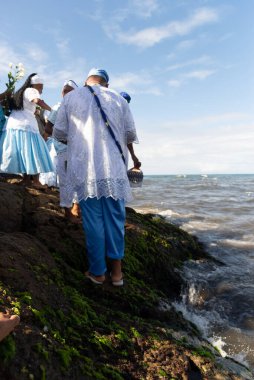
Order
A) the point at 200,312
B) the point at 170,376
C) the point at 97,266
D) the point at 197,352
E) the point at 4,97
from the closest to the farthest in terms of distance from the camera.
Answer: the point at 170,376 → the point at 197,352 → the point at 97,266 → the point at 200,312 → the point at 4,97

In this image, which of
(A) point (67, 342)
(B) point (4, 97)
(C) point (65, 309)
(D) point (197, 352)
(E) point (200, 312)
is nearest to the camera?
(A) point (67, 342)

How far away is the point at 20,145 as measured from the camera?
5375 mm

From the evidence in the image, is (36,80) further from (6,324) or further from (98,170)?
(6,324)

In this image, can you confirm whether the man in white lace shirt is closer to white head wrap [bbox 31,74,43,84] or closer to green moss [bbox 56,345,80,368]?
green moss [bbox 56,345,80,368]

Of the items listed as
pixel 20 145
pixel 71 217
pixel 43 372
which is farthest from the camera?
pixel 20 145

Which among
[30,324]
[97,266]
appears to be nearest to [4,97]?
[97,266]

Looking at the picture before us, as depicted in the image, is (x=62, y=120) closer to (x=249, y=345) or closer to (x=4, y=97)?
(x=4, y=97)

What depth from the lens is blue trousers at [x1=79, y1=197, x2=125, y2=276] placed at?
3363mm

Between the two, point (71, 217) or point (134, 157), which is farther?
point (71, 217)

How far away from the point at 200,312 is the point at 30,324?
9.43 ft

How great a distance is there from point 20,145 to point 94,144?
2460mm

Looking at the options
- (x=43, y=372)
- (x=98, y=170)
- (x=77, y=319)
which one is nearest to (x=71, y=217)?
(x=98, y=170)

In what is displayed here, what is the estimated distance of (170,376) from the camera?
7.69 ft

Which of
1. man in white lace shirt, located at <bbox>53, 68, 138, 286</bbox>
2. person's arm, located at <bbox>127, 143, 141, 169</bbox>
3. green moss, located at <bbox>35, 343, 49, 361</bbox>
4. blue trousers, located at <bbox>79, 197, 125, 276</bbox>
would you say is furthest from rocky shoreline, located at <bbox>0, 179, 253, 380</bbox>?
person's arm, located at <bbox>127, 143, 141, 169</bbox>
